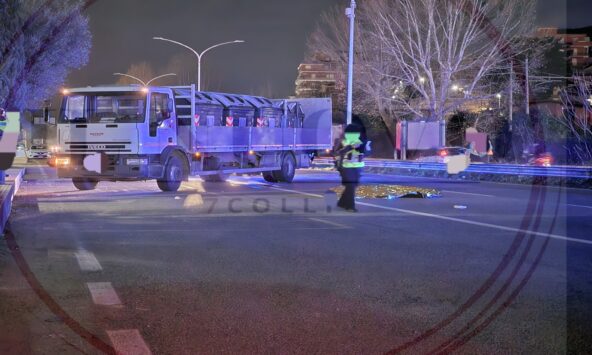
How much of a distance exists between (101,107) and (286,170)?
24.9 ft

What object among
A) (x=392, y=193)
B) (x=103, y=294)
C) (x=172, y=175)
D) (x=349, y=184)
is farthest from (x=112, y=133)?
(x=103, y=294)

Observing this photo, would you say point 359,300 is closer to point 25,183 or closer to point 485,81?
point 25,183

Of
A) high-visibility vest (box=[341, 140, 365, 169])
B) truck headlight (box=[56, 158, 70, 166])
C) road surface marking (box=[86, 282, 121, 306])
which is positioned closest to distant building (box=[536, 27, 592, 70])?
truck headlight (box=[56, 158, 70, 166])

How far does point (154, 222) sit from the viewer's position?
11461 mm

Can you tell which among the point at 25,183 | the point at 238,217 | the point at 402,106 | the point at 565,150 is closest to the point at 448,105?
the point at 402,106

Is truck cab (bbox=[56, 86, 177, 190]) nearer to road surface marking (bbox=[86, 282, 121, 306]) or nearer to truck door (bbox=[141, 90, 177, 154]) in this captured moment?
truck door (bbox=[141, 90, 177, 154])

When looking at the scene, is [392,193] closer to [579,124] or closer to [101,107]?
[101,107]

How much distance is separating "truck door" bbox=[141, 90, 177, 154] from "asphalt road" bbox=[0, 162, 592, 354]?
346cm

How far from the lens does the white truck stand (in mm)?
16250

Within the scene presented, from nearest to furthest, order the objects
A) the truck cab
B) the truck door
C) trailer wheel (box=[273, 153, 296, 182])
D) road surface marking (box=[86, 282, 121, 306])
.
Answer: road surface marking (box=[86, 282, 121, 306])
the truck cab
the truck door
trailer wheel (box=[273, 153, 296, 182])

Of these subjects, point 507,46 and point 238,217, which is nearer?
point 238,217

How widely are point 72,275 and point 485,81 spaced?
34933mm

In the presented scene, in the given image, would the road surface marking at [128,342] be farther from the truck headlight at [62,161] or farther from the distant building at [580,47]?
the distant building at [580,47]

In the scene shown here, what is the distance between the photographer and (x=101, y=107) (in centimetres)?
1662
